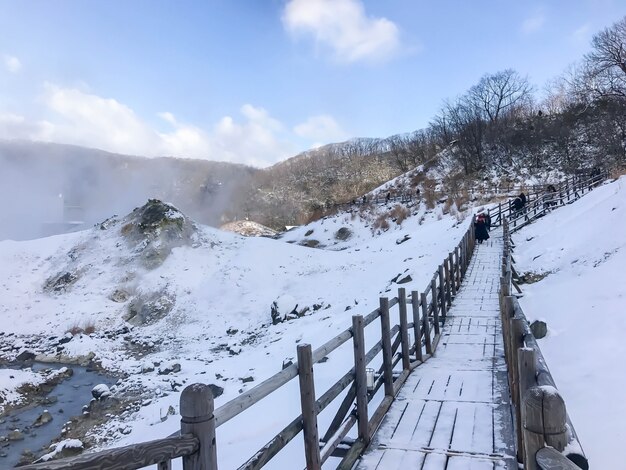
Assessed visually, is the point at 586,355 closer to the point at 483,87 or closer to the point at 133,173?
the point at 133,173

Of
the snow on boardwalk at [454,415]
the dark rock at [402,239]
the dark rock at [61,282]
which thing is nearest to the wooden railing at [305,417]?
the snow on boardwalk at [454,415]

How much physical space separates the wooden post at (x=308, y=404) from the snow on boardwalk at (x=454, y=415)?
2.31ft

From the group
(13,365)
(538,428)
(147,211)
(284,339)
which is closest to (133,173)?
(147,211)

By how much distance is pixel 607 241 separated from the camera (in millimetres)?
10836

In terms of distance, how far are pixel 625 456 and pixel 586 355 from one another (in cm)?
265

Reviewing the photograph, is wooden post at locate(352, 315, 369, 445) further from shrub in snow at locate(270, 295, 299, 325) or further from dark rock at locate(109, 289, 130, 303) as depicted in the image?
dark rock at locate(109, 289, 130, 303)

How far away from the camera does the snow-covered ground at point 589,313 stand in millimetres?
4751

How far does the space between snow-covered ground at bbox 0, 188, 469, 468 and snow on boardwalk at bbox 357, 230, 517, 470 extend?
2.18 m

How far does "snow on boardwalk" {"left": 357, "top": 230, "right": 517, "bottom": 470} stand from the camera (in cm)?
379

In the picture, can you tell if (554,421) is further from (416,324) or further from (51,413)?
(51,413)

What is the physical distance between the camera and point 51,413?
912 cm

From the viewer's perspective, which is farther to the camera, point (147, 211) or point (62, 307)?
point (147, 211)

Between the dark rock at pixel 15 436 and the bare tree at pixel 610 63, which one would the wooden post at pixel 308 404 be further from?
the bare tree at pixel 610 63

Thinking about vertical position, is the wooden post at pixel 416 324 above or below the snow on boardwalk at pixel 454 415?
above
